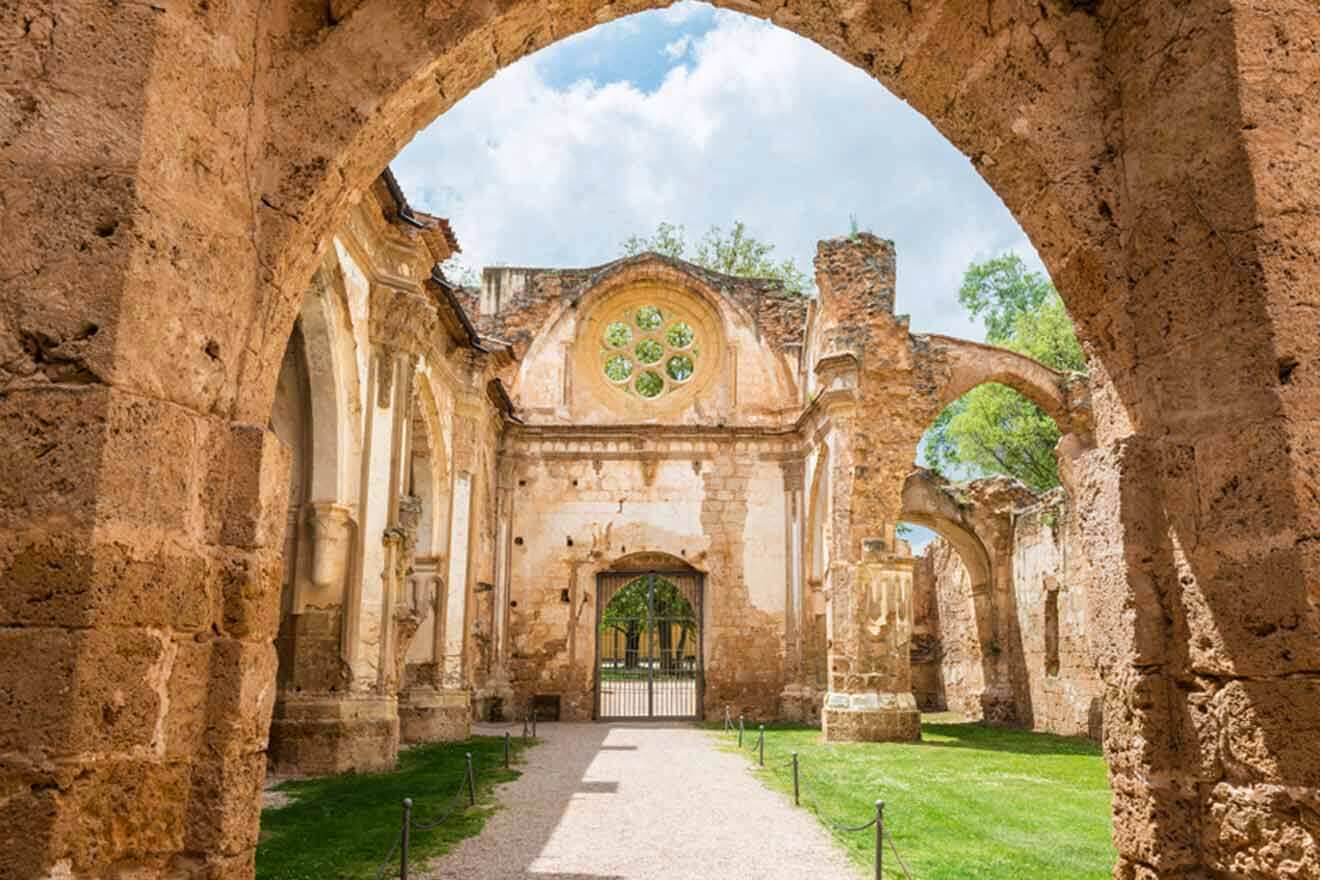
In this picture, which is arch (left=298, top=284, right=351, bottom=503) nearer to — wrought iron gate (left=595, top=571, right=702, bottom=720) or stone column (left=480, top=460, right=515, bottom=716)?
wrought iron gate (left=595, top=571, right=702, bottom=720)

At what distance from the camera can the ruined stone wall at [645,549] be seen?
1947 cm

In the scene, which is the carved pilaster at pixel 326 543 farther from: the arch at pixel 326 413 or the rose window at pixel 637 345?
the rose window at pixel 637 345

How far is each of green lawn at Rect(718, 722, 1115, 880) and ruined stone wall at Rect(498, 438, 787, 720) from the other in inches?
172

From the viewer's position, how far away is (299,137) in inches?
137

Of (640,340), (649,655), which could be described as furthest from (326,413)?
(640,340)

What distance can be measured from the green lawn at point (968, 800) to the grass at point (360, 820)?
9.14ft

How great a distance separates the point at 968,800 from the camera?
898cm

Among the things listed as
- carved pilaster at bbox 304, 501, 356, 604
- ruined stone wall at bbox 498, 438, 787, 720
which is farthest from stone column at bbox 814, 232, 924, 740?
carved pilaster at bbox 304, 501, 356, 604

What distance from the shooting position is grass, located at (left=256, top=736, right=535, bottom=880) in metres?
6.09

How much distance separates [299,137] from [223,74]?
1.04 ft

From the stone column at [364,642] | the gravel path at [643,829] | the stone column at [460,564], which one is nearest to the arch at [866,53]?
the gravel path at [643,829]

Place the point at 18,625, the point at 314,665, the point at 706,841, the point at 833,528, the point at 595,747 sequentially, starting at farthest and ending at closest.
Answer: the point at 833,528 → the point at 595,747 → the point at 314,665 → the point at 706,841 → the point at 18,625

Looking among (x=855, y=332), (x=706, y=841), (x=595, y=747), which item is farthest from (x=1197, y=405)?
(x=855, y=332)

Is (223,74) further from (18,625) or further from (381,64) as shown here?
(18,625)
